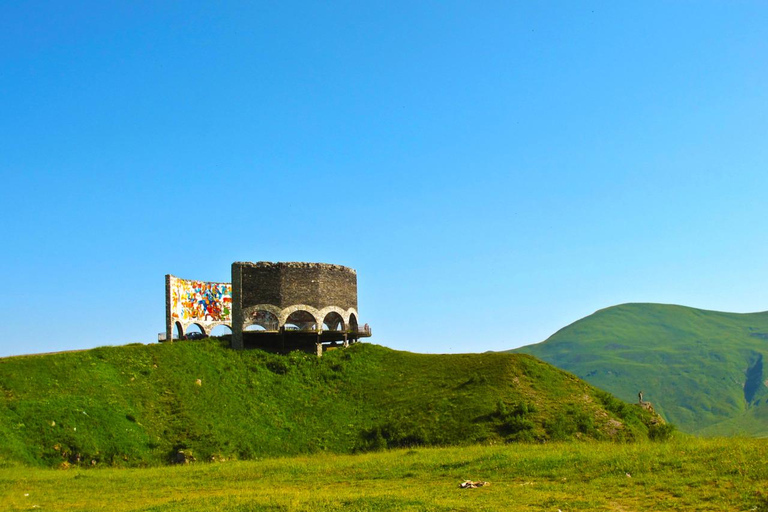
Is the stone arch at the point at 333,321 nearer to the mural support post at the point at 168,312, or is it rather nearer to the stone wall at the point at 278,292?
the stone wall at the point at 278,292

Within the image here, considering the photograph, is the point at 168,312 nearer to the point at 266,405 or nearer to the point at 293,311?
the point at 293,311

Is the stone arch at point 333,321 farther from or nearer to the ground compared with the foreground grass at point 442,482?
farther from the ground

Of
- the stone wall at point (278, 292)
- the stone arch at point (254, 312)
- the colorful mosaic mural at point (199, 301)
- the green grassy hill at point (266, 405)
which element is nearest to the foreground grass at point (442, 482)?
the green grassy hill at point (266, 405)

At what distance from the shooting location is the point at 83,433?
93.6 ft

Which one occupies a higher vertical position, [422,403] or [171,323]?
[171,323]

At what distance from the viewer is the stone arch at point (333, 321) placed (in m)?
45.2

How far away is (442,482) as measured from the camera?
2011 cm

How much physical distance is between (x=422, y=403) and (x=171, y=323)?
1924cm

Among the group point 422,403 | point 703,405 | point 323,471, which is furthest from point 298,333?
point 703,405

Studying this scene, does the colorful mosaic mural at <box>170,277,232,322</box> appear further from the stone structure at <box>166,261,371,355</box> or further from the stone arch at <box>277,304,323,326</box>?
the stone arch at <box>277,304,323,326</box>

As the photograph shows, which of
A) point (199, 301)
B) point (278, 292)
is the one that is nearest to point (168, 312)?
point (199, 301)

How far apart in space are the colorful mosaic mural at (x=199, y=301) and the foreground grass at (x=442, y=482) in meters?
20.5

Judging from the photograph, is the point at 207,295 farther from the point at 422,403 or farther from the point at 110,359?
the point at 422,403

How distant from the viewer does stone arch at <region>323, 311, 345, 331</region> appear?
148 feet
